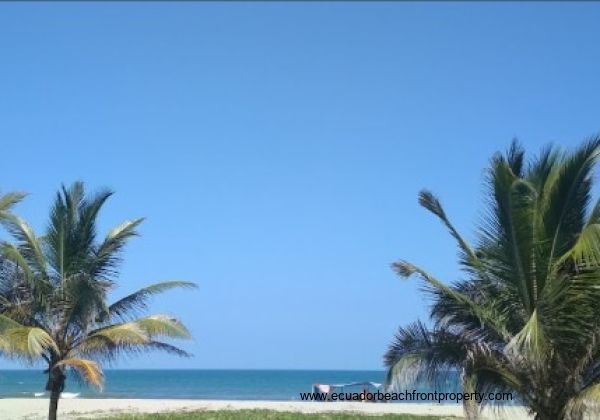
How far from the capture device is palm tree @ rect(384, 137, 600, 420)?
11906mm

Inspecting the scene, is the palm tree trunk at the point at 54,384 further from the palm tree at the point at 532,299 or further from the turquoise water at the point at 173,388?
the palm tree at the point at 532,299

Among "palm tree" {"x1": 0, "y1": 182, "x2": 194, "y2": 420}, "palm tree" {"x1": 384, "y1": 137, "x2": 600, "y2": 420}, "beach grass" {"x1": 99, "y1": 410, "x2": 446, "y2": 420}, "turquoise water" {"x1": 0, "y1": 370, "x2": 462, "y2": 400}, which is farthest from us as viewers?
"turquoise water" {"x1": 0, "y1": 370, "x2": 462, "y2": 400}

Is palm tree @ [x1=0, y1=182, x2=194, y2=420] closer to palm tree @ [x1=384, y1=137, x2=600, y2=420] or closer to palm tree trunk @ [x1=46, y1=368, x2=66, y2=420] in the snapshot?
palm tree trunk @ [x1=46, y1=368, x2=66, y2=420]

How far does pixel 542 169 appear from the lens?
42.0ft

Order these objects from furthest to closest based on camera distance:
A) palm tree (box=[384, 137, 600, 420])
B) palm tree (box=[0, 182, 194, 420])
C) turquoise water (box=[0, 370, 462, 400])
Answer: turquoise water (box=[0, 370, 462, 400])
palm tree (box=[0, 182, 194, 420])
palm tree (box=[384, 137, 600, 420])

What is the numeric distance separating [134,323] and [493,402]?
7.94 metres

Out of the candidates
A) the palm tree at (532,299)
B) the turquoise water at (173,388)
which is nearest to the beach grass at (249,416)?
the turquoise water at (173,388)

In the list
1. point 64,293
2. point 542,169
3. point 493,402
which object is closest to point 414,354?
point 493,402

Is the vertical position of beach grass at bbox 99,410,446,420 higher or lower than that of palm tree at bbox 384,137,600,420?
lower

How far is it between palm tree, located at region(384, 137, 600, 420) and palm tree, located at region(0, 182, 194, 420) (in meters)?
6.33

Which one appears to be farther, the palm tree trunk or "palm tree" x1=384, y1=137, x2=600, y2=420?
the palm tree trunk

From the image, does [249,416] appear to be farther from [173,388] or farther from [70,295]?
[173,388]

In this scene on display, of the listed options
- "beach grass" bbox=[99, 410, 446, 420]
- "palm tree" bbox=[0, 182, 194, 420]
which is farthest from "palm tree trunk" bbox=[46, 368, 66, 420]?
"beach grass" bbox=[99, 410, 446, 420]

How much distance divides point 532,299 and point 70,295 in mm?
9562
